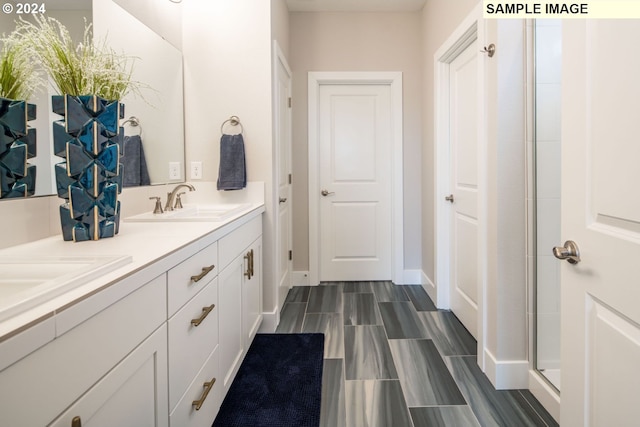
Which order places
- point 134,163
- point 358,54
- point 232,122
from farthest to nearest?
point 358,54 → point 232,122 → point 134,163

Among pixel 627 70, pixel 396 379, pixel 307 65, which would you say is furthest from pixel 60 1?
pixel 307 65

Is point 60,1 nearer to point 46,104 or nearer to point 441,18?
point 46,104

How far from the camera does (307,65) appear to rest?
3.63 metres

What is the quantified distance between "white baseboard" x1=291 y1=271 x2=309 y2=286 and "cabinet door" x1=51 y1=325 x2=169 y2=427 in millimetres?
2624

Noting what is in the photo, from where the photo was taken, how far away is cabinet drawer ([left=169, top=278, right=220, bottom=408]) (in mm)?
1136

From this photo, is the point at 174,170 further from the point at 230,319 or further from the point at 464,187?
the point at 464,187

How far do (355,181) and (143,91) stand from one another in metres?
2.17

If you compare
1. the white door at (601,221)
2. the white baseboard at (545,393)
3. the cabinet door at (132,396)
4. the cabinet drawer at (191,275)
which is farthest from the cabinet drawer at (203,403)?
the white baseboard at (545,393)

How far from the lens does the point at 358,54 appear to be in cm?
364

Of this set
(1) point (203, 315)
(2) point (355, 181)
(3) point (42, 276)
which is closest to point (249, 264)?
(1) point (203, 315)

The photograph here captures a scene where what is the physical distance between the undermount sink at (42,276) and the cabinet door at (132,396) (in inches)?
8.0

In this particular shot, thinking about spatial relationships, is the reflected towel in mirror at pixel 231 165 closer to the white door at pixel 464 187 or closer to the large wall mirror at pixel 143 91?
the large wall mirror at pixel 143 91

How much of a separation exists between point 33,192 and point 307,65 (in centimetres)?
282

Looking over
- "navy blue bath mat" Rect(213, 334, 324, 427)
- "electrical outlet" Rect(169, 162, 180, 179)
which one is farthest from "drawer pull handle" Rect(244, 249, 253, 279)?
"electrical outlet" Rect(169, 162, 180, 179)
